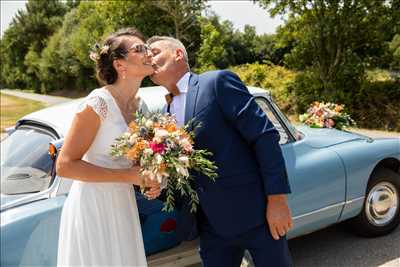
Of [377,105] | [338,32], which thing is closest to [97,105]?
[377,105]

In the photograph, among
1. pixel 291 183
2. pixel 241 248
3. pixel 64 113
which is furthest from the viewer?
pixel 291 183

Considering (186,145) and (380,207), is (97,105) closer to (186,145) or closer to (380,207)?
(186,145)

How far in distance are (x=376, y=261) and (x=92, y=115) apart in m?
3.23

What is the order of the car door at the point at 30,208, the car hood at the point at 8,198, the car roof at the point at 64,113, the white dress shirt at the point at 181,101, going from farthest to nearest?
the car roof at the point at 64,113, the car hood at the point at 8,198, the car door at the point at 30,208, the white dress shirt at the point at 181,101

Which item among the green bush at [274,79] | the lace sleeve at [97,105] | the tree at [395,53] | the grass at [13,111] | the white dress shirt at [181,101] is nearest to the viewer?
the lace sleeve at [97,105]

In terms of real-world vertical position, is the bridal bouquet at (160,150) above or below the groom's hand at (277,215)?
above

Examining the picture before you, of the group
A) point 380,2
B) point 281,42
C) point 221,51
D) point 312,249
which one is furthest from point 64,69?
point 312,249

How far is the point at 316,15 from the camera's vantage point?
1305 centimetres

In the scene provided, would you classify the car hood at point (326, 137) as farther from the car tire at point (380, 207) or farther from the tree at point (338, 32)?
the tree at point (338, 32)

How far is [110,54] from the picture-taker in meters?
2.29

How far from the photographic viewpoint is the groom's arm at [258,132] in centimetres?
221

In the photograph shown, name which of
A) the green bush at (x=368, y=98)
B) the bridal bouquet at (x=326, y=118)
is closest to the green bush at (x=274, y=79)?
the green bush at (x=368, y=98)

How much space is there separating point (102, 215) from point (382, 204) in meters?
3.25

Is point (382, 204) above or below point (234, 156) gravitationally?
below
